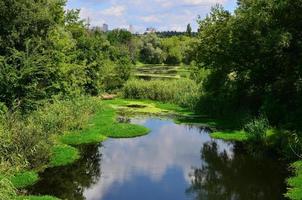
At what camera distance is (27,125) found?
26.3 metres

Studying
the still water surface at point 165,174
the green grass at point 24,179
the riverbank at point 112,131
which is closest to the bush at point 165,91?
the riverbank at point 112,131

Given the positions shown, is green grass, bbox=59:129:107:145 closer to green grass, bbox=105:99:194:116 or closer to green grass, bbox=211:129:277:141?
green grass, bbox=211:129:277:141

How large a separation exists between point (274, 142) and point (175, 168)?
23.1 feet

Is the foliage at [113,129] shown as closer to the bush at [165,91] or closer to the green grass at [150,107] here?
the green grass at [150,107]

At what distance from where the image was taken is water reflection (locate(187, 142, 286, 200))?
877 inches

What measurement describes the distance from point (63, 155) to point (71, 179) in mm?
3608

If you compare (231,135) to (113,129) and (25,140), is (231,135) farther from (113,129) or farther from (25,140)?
(25,140)

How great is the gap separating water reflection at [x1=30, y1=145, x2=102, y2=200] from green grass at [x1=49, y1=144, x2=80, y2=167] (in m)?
0.43

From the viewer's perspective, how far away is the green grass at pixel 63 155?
87.4 feet

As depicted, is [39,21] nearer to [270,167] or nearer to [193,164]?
[193,164]

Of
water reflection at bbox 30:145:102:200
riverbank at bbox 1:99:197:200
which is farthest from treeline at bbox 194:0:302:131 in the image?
water reflection at bbox 30:145:102:200

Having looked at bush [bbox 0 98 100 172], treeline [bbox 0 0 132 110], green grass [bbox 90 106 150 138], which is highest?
treeline [bbox 0 0 132 110]

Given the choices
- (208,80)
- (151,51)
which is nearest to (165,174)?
(208,80)

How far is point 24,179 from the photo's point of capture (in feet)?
75.2
